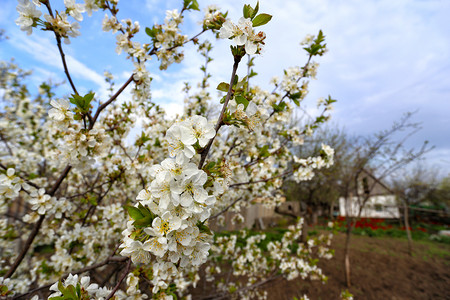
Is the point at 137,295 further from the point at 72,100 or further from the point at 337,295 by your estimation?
the point at 337,295

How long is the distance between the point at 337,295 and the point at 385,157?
4.21 metres

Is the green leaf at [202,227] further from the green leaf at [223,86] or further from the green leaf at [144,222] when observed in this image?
the green leaf at [223,86]

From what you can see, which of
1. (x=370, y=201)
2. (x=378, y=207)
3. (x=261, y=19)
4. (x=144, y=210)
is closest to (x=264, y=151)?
(x=261, y=19)

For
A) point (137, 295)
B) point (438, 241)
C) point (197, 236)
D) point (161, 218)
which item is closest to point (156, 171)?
point (161, 218)

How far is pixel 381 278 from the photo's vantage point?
552cm

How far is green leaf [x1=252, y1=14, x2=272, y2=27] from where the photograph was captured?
1073 mm

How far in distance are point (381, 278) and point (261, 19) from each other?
23.1 ft

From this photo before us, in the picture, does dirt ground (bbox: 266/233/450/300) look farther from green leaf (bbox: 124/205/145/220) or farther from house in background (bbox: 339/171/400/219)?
green leaf (bbox: 124/205/145/220)

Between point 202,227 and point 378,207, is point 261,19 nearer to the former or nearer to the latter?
point 202,227

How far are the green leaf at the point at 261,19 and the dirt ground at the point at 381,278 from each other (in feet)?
16.9

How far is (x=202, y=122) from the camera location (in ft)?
3.20

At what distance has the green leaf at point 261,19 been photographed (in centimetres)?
107

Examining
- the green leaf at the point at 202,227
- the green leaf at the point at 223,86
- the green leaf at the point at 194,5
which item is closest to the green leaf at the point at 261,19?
the green leaf at the point at 223,86

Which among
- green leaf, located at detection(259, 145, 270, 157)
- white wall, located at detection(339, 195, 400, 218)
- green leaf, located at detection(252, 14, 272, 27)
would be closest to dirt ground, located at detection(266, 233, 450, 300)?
white wall, located at detection(339, 195, 400, 218)
